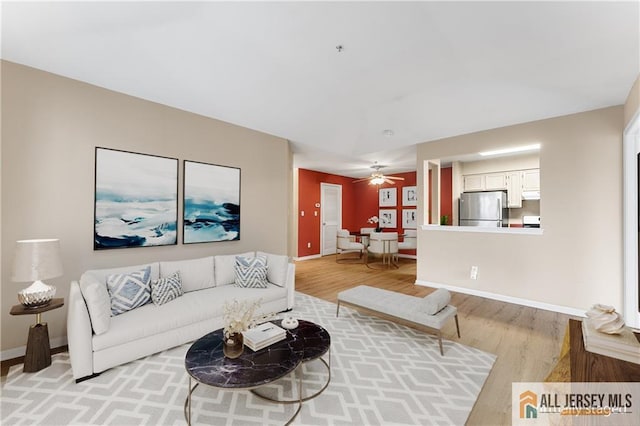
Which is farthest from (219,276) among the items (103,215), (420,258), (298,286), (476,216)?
(476,216)

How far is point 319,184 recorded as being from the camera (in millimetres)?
8141

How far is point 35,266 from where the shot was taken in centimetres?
216

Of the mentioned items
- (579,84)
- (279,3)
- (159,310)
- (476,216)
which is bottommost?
(159,310)

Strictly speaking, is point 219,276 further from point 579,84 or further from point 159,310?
point 579,84

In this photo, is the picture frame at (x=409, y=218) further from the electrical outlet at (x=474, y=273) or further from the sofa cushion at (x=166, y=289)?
the sofa cushion at (x=166, y=289)

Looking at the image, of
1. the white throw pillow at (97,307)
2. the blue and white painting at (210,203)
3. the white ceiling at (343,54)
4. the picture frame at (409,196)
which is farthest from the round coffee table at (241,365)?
the picture frame at (409,196)

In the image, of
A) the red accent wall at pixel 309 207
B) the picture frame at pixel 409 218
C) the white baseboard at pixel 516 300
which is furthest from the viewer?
the picture frame at pixel 409 218

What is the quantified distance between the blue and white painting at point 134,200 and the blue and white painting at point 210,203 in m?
0.17

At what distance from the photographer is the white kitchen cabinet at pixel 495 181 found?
5516 millimetres

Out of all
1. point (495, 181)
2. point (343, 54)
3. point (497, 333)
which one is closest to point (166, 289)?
point (343, 54)

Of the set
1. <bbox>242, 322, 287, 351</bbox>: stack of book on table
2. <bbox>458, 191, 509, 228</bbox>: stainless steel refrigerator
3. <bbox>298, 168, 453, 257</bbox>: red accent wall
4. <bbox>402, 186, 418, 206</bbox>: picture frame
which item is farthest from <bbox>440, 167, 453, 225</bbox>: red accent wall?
<bbox>242, 322, 287, 351</bbox>: stack of book on table

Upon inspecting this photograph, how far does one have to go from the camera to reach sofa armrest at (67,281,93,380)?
2.03 meters

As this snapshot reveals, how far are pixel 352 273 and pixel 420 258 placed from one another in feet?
4.93

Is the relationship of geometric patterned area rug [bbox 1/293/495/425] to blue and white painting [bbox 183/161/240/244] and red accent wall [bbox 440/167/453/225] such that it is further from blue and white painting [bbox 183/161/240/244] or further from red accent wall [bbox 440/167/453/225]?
red accent wall [bbox 440/167/453/225]
